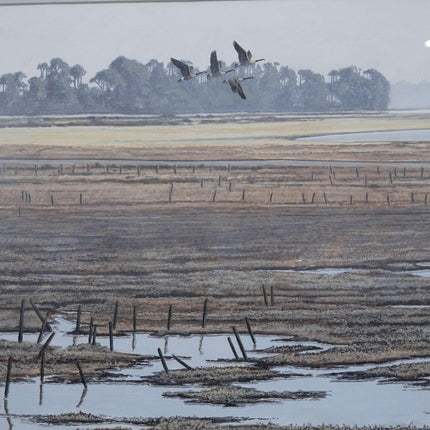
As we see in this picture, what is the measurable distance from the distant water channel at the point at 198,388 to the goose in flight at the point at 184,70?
158 centimetres

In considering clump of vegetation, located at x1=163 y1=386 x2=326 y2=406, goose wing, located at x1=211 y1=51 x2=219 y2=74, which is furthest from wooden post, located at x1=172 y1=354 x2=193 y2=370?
goose wing, located at x1=211 y1=51 x2=219 y2=74

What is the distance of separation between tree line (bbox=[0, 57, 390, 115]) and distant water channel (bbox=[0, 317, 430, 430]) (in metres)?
1.37

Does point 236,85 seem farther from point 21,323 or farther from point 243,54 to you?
point 21,323

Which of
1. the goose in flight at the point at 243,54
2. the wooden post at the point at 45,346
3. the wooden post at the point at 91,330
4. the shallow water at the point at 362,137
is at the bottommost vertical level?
the wooden post at the point at 45,346

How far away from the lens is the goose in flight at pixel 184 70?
539 centimetres

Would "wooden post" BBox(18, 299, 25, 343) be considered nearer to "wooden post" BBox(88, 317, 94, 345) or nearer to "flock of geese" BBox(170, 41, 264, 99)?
"wooden post" BBox(88, 317, 94, 345)

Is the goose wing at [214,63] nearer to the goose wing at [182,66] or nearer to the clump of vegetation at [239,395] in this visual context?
the goose wing at [182,66]

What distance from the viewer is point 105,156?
554 cm

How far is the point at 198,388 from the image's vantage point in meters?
5.18

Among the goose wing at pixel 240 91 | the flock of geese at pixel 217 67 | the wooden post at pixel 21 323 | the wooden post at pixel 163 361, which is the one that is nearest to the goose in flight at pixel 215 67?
the flock of geese at pixel 217 67

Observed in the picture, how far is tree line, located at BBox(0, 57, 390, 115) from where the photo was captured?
5367mm

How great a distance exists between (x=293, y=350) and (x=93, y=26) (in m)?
2.32

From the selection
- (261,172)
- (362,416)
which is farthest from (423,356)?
(261,172)

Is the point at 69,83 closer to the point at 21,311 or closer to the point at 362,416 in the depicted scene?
the point at 21,311
